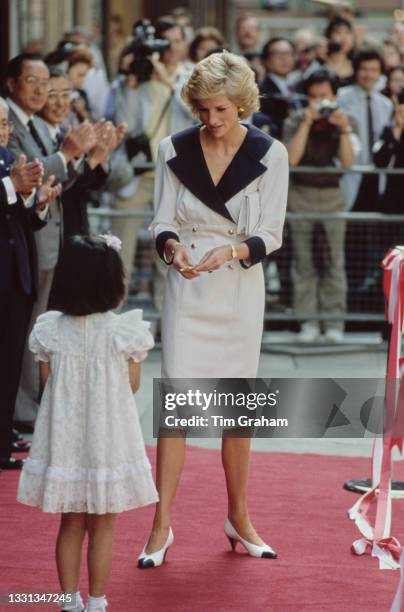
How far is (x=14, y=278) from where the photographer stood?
280 inches

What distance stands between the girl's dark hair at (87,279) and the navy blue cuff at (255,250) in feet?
2.83

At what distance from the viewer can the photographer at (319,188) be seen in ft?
34.8

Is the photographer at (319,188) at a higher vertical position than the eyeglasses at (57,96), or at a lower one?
lower

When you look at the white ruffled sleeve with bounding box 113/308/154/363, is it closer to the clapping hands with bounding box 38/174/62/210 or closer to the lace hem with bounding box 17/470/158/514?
the lace hem with bounding box 17/470/158/514

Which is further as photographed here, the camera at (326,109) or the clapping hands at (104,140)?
the camera at (326,109)

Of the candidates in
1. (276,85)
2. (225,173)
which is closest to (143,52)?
(276,85)

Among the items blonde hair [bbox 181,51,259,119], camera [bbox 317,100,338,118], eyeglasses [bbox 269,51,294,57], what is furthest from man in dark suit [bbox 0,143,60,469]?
eyeglasses [bbox 269,51,294,57]

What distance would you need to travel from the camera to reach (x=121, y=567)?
5473 millimetres

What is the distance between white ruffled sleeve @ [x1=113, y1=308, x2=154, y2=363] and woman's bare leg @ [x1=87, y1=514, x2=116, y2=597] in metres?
0.56

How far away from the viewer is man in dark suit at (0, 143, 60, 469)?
700 centimetres

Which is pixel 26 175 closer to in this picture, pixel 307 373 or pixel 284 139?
pixel 307 373

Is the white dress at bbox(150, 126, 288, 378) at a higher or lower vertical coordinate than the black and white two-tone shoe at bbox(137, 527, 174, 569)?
higher

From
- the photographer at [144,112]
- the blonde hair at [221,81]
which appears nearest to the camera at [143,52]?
the photographer at [144,112]

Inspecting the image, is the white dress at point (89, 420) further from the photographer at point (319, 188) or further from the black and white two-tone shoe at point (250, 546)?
the photographer at point (319, 188)
